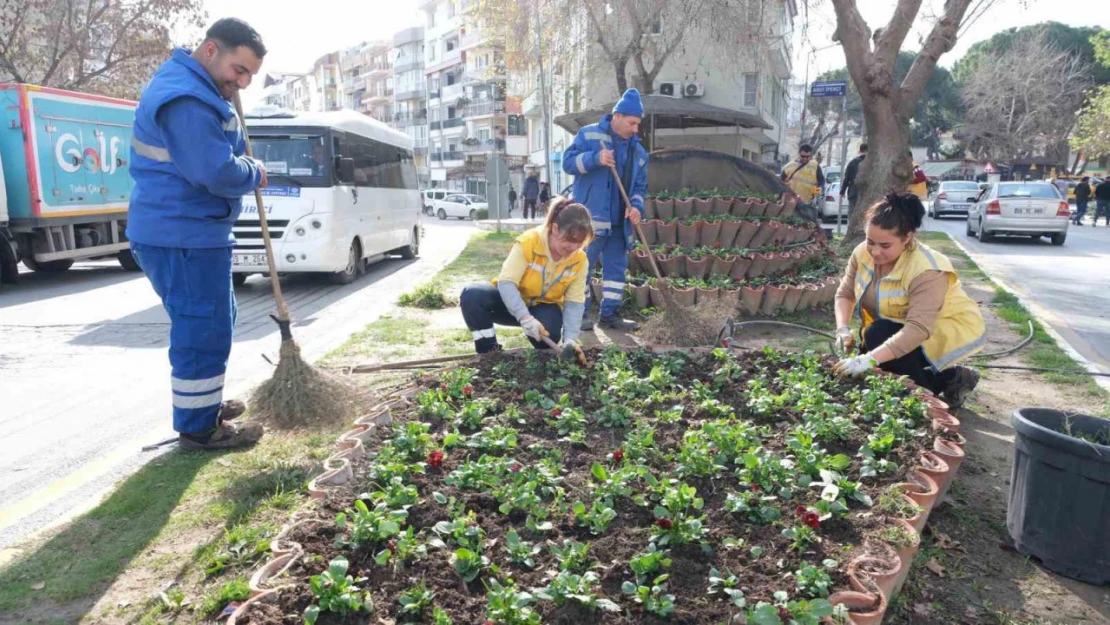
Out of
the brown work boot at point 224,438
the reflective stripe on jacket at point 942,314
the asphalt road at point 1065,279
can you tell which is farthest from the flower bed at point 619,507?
the asphalt road at point 1065,279

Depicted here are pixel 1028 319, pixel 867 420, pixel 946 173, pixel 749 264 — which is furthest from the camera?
pixel 946 173

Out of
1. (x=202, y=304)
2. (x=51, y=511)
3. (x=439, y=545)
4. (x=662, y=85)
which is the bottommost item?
(x=51, y=511)

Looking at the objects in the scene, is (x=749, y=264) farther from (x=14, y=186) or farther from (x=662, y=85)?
(x=662, y=85)

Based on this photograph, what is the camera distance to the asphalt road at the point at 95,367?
3.85 metres

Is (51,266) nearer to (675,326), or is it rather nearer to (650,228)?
(650,228)

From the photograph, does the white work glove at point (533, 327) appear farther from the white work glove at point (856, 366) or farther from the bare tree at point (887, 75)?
the bare tree at point (887, 75)

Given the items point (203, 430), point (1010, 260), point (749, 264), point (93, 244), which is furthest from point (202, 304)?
point (1010, 260)

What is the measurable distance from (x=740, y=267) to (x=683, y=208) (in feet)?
5.34

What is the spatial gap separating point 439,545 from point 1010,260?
585 inches

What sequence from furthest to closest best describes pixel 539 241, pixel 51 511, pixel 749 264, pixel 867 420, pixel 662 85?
pixel 662 85, pixel 749 264, pixel 539 241, pixel 867 420, pixel 51 511

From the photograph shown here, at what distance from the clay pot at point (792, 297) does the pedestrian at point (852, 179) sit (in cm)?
733

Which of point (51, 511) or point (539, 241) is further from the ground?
point (539, 241)

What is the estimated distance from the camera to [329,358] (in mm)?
6285

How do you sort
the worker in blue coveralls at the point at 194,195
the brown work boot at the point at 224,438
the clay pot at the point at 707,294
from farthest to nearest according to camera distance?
the clay pot at the point at 707,294, the brown work boot at the point at 224,438, the worker in blue coveralls at the point at 194,195
